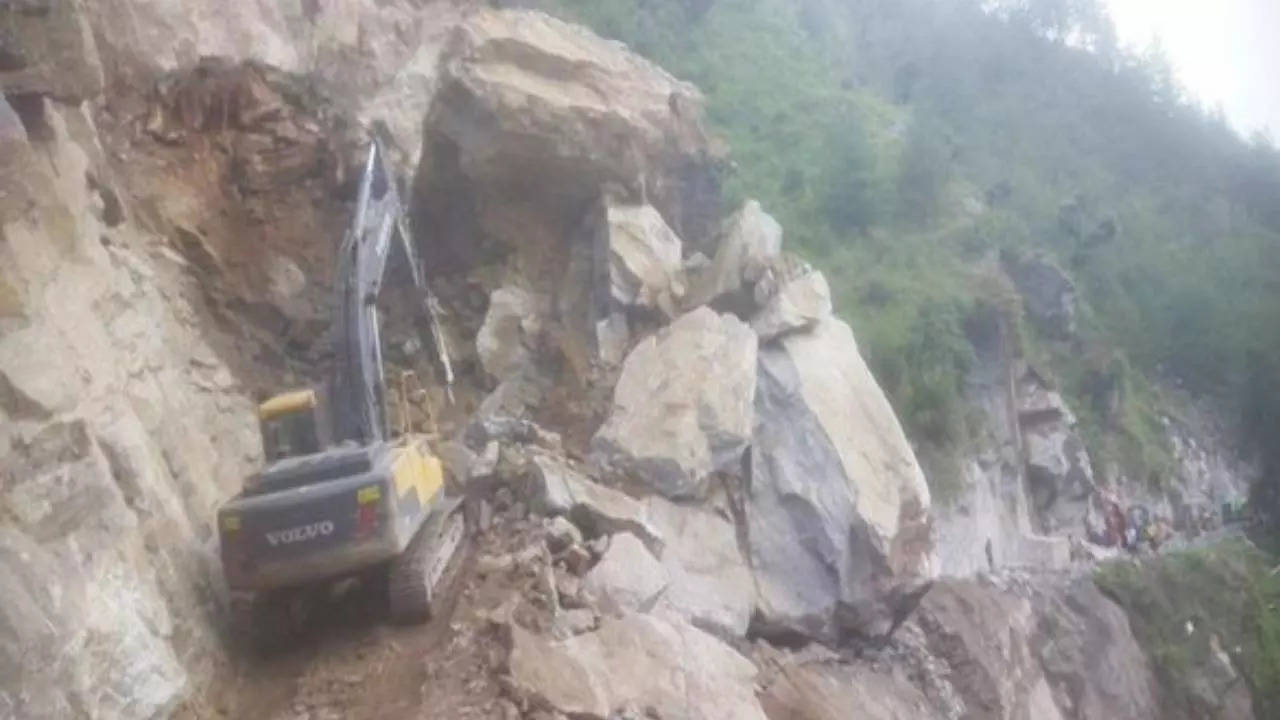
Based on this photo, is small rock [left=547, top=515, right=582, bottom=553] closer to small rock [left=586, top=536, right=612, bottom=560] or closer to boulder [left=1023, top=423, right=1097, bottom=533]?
small rock [left=586, top=536, right=612, bottom=560]

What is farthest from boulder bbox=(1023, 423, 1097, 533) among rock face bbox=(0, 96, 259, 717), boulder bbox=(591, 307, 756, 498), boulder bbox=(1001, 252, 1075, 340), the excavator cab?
the excavator cab

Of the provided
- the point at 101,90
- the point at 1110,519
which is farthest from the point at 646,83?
the point at 1110,519

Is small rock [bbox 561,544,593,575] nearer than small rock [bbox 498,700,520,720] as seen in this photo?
No

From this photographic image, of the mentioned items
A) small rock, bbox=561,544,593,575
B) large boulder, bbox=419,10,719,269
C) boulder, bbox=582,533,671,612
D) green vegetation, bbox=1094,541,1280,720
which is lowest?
green vegetation, bbox=1094,541,1280,720

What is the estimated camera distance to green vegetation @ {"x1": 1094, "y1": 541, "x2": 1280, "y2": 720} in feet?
66.0

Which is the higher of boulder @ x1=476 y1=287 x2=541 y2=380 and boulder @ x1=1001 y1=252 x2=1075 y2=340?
boulder @ x1=476 y1=287 x2=541 y2=380

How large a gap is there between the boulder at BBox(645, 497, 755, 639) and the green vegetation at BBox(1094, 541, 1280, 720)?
11.5m

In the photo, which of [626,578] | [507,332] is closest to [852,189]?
[507,332]

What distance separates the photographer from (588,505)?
1048 cm

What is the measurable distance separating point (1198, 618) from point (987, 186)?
665 inches

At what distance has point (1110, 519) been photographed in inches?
944

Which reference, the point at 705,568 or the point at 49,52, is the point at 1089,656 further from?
the point at 49,52

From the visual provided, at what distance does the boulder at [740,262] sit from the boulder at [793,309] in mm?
366

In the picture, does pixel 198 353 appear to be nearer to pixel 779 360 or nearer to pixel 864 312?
pixel 779 360
